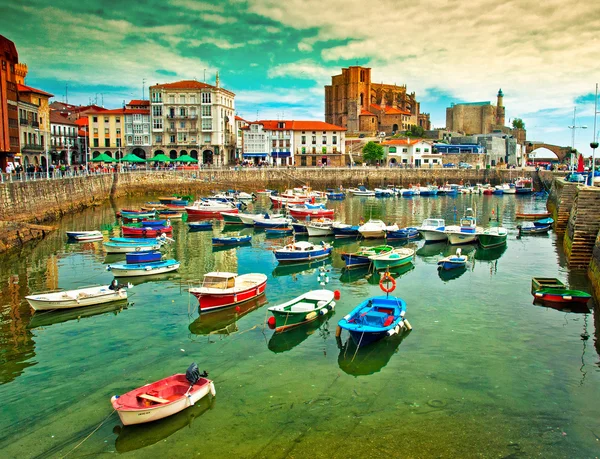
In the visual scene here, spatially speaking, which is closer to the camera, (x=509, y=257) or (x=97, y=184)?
(x=509, y=257)

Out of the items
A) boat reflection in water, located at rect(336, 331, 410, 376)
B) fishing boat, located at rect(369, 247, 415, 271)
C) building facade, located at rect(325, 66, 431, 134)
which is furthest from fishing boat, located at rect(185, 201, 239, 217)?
building facade, located at rect(325, 66, 431, 134)

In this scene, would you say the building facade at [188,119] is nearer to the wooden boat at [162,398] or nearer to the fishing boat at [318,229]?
the fishing boat at [318,229]

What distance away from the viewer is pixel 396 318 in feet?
69.6

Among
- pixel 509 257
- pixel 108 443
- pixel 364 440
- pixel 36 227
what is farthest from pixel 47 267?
pixel 509 257

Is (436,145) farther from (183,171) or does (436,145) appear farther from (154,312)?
(154,312)

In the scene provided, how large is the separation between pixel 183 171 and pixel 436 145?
71060 millimetres

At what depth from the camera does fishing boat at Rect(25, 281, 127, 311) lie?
79.8 feet

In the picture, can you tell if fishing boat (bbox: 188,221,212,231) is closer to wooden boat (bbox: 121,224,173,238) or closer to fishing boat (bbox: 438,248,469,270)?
wooden boat (bbox: 121,224,173,238)

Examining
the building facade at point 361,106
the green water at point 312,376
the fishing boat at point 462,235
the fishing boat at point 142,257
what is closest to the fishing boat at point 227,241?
the fishing boat at point 142,257

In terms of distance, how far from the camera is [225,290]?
82.9ft

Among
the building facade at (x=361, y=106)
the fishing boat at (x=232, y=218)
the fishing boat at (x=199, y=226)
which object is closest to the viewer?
the fishing boat at (x=199, y=226)

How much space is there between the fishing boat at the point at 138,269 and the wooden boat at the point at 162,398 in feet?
53.8

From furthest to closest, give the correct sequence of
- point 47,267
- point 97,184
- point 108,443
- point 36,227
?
point 97,184 → point 36,227 → point 47,267 → point 108,443

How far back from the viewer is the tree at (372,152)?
388ft
